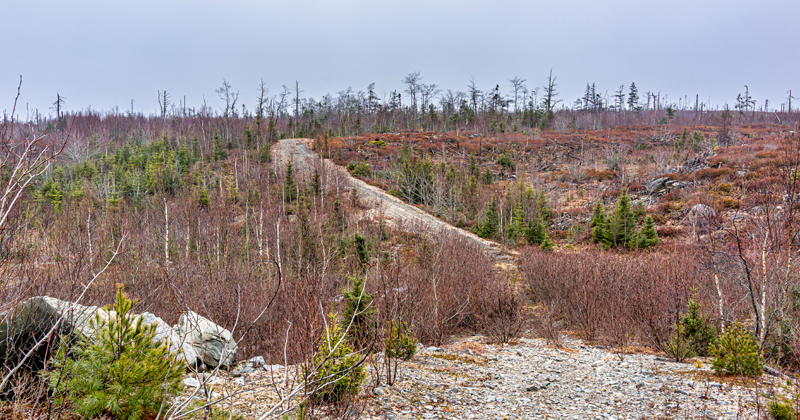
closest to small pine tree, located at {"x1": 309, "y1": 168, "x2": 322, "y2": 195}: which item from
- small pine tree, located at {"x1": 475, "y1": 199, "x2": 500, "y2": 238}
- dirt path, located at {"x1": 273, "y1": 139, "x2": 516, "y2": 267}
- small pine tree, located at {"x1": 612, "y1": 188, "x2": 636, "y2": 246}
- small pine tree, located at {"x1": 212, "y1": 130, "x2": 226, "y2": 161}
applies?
dirt path, located at {"x1": 273, "y1": 139, "x2": 516, "y2": 267}

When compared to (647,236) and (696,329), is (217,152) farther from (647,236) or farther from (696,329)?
(696,329)

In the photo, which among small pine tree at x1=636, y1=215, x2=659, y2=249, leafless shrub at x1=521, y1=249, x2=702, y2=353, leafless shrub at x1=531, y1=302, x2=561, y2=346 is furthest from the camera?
small pine tree at x1=636, y1=215, x2=659, y2=249

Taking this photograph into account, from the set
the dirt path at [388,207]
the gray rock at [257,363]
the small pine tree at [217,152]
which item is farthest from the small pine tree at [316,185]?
the gray rock at [257,363]

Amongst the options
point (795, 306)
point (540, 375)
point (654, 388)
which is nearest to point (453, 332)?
point (540, 375)

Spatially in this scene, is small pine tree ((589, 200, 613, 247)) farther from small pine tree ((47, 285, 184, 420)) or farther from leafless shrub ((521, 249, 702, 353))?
small pine tree ((47, 285, 184, 420))

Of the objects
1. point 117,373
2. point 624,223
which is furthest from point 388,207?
point 117,373

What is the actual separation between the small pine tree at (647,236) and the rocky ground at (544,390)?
1400 centimetres

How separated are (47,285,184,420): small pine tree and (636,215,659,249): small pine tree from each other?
71.6 feet

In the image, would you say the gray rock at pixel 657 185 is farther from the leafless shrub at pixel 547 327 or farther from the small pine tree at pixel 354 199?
the leafless shrub at pixel 547 327

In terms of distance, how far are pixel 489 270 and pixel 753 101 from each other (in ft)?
282

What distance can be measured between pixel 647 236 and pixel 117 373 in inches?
904

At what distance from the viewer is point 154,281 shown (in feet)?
45.5

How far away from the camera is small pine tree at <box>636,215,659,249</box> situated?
20.4 metres

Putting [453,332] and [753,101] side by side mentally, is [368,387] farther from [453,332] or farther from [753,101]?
[753,101]
